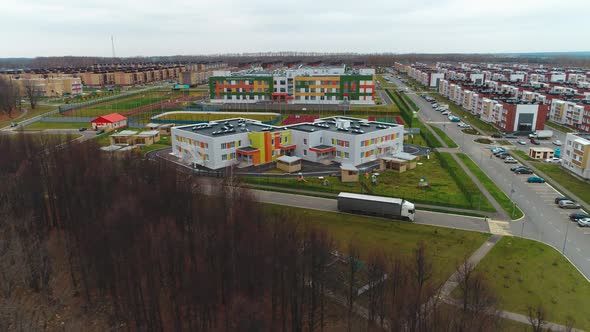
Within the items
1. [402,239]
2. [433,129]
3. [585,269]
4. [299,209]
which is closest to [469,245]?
[402,239]

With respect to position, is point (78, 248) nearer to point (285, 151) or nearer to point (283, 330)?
point (283, 330)

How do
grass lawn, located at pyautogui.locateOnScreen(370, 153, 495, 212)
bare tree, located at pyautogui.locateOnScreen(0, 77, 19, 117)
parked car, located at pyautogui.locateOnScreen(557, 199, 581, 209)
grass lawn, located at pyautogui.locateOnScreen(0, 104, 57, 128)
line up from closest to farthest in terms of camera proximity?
parked car, located at pyautogui.locateOnScreen(557, 199, 581, 209) → grass lawn, located at pyautogui.locateOnScreen(370, 153, 495, 212) → grass lawn, located at pyautogui.locateOnScreen(0, 104, 57, 128) → bare tree, located at pyautogui.locateOnScreen(0, 77, 19, 117)

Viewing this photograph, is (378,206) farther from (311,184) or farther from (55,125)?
(55,125)

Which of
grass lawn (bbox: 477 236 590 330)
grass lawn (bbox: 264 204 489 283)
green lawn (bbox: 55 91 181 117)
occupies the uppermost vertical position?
green lawn (bbox: 55 91 181 117)

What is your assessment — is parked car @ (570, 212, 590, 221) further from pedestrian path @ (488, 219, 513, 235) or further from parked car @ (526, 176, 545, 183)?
parked car @ (526, 176, 545, 183)

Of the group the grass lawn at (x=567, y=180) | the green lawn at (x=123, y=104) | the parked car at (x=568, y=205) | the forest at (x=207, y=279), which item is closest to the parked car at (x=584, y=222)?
the parked car at (x=568, y=205)

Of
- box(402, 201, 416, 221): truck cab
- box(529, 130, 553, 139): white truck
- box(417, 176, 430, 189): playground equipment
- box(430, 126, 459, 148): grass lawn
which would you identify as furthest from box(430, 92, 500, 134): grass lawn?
box(402, 201, 416, 221): truck cab

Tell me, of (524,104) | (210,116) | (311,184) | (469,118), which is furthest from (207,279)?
(469,118)
